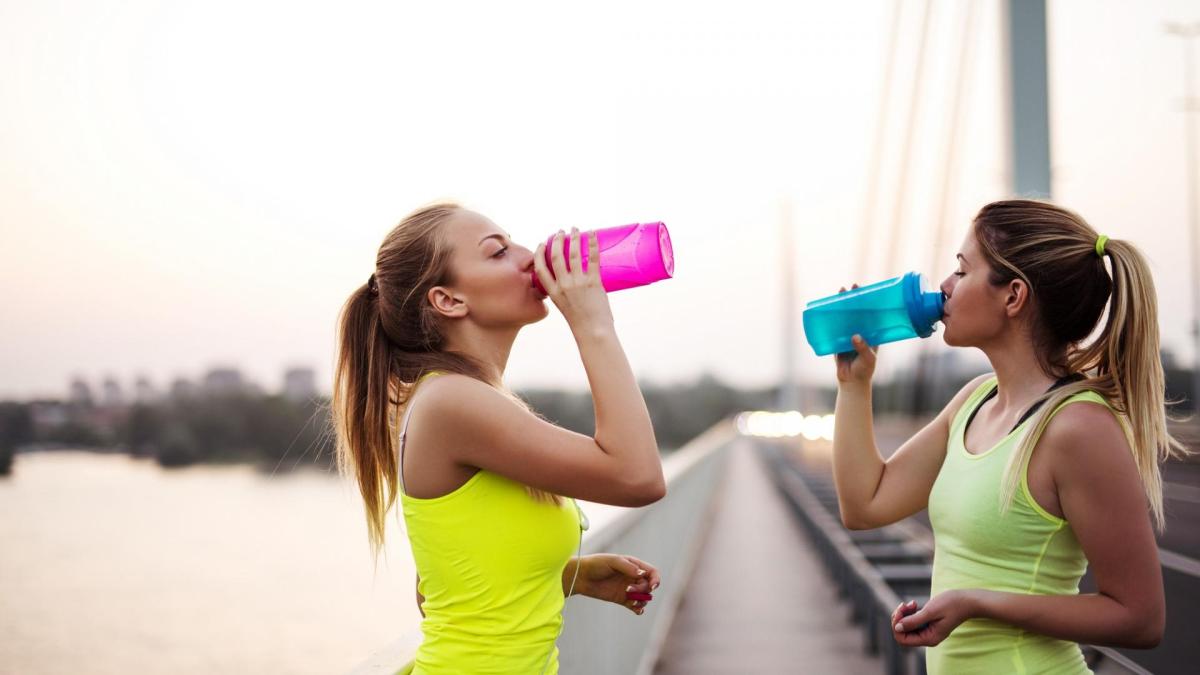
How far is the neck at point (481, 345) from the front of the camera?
6.26ft

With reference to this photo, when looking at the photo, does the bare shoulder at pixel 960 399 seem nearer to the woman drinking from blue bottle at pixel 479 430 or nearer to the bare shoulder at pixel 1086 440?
the bare shoulder at pixel 1086 440

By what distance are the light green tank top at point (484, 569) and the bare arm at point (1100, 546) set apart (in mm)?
706

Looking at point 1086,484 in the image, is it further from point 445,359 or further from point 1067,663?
point 445,359

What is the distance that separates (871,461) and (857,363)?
0.70ft

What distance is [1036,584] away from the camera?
183cm

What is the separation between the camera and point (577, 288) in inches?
71.0

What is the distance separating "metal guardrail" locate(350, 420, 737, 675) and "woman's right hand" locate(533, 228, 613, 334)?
1.09 ft

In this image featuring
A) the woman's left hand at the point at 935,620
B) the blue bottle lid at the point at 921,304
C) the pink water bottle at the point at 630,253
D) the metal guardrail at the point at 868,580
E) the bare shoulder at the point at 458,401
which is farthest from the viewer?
the metal guardrail at the point at 868,580

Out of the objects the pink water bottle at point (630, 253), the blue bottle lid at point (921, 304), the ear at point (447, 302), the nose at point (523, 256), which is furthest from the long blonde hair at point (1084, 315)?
the ear at point (447, 302)

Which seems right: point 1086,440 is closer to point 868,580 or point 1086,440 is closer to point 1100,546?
point 1100,546

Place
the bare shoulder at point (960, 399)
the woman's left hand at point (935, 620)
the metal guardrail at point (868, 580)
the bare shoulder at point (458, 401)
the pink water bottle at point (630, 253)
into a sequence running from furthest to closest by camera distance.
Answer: the metal guardrail at point (868, 580)
the bare shoulder at point (960, 399)
the pink water bottle at point (630, 253)
the woman's left hand at point (935, 620)
the bare shoulder at point (458, 401)

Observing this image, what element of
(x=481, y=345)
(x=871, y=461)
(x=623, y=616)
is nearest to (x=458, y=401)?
(x=481, y=345)

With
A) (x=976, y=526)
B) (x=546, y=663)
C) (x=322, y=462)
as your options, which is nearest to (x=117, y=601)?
(x=322, y=462)

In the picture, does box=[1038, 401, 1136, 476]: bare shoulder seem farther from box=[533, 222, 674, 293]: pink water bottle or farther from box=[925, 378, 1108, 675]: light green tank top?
box=[533, 222, 674, 293]: pink water bottle
